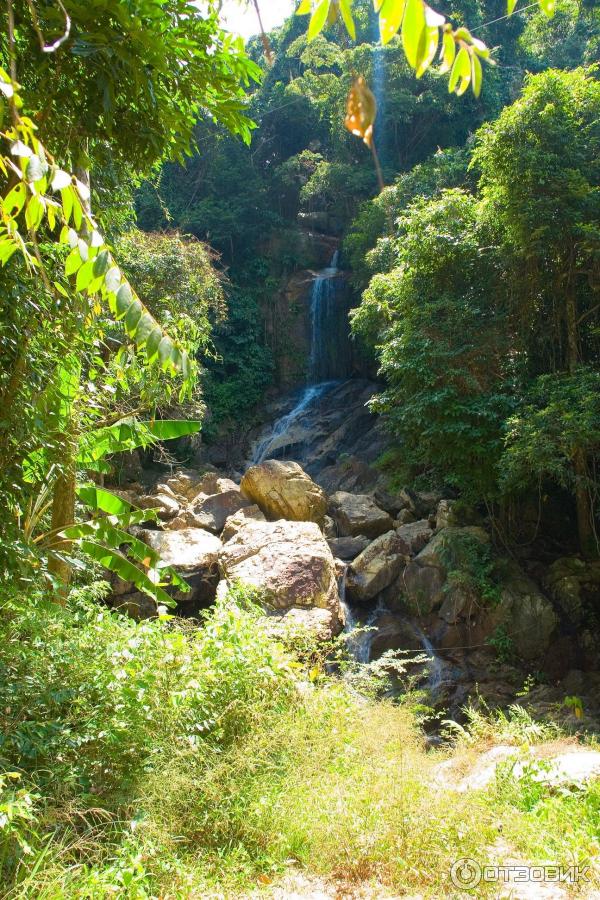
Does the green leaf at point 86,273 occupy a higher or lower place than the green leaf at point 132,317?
higher

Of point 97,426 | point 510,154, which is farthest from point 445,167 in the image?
point 97,426

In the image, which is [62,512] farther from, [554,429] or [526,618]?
[526,618]

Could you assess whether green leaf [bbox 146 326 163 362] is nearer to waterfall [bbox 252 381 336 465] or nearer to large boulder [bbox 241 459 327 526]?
large boulder [bbox 241 459 327 526]

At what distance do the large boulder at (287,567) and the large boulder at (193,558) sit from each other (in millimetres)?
516

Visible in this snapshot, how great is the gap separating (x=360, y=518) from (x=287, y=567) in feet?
10.3

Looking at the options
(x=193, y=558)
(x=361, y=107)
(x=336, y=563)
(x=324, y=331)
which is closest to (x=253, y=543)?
(x=193, y=558)

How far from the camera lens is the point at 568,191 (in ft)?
28.1

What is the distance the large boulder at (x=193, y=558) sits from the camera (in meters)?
9.00

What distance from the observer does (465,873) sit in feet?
8.43

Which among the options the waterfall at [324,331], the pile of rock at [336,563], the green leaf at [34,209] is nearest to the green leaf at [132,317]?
the green leaf at [34,209]

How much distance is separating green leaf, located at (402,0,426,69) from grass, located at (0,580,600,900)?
2.61 m

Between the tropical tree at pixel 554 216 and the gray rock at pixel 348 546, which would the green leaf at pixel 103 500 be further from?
the gray rock at pixel 348 546

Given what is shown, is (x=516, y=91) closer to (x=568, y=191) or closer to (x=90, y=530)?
(x=568, y=191)

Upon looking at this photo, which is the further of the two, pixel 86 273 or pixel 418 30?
pixel 86 273
